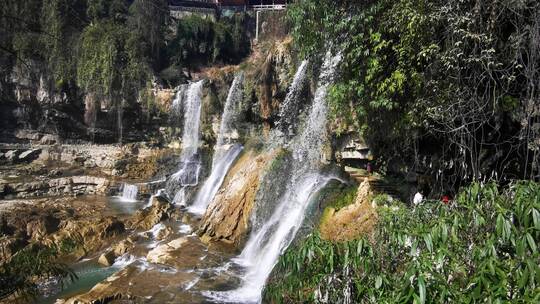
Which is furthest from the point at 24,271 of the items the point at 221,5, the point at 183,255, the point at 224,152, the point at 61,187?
the point at 221,5

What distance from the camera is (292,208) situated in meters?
11.2

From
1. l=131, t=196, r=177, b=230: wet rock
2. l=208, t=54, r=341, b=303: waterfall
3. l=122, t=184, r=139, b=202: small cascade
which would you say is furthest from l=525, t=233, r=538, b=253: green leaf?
l=122, t=184, r=139, b=202: small cascade

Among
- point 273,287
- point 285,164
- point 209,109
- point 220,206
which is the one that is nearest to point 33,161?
point 209,109

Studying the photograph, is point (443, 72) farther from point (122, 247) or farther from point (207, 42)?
point (207, 42)

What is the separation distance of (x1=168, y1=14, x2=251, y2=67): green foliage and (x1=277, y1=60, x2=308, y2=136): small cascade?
16.9 metres

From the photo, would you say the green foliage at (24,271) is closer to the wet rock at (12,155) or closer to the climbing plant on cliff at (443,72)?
the climbing plant on cliff at (443,72)

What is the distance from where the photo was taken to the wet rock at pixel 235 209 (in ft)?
39.9

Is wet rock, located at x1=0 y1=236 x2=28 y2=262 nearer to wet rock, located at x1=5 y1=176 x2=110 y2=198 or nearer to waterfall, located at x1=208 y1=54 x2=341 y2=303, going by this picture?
wet rock, located at x1=5 y1=176 x2=110 y2=198

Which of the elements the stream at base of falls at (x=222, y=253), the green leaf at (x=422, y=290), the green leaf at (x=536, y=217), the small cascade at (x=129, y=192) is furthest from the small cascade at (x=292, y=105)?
the green leaf at (x=422, y=290)

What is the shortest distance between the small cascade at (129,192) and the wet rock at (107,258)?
716 centimetres

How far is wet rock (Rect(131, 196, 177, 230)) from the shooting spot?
14.4 m

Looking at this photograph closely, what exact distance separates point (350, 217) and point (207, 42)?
26224 millimetres

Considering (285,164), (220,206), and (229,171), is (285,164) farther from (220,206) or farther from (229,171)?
(229,171)

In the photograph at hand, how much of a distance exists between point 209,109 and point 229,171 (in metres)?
7.11
